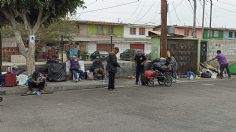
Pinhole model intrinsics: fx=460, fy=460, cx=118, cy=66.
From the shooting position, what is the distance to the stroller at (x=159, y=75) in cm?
2014

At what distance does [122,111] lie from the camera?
12.4 m

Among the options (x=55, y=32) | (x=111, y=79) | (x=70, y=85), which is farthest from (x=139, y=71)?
(x=55, y=32)

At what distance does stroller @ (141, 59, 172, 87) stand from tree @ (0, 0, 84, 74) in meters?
4.31

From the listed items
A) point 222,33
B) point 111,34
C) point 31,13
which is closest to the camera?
point 31,13

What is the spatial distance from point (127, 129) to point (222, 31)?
69.3 metres

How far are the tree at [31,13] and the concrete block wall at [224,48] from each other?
41.1 ft

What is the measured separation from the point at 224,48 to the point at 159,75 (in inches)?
458

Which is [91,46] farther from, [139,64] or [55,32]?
[139,64]

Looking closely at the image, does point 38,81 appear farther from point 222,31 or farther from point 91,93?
point 222,31

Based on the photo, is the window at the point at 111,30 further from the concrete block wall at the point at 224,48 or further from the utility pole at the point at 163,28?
the utility pole at the point at 163,28

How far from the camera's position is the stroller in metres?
20.1

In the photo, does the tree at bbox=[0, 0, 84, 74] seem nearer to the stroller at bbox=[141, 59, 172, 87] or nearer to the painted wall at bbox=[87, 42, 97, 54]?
the stroller at bbox=[141, 59, 172, 87]

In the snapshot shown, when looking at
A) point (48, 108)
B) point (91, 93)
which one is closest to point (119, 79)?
point (91, 93)

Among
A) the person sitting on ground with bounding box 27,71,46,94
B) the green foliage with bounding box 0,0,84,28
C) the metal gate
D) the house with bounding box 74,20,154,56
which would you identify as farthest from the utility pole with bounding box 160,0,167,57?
the house with bounding box 74,20,154,56
